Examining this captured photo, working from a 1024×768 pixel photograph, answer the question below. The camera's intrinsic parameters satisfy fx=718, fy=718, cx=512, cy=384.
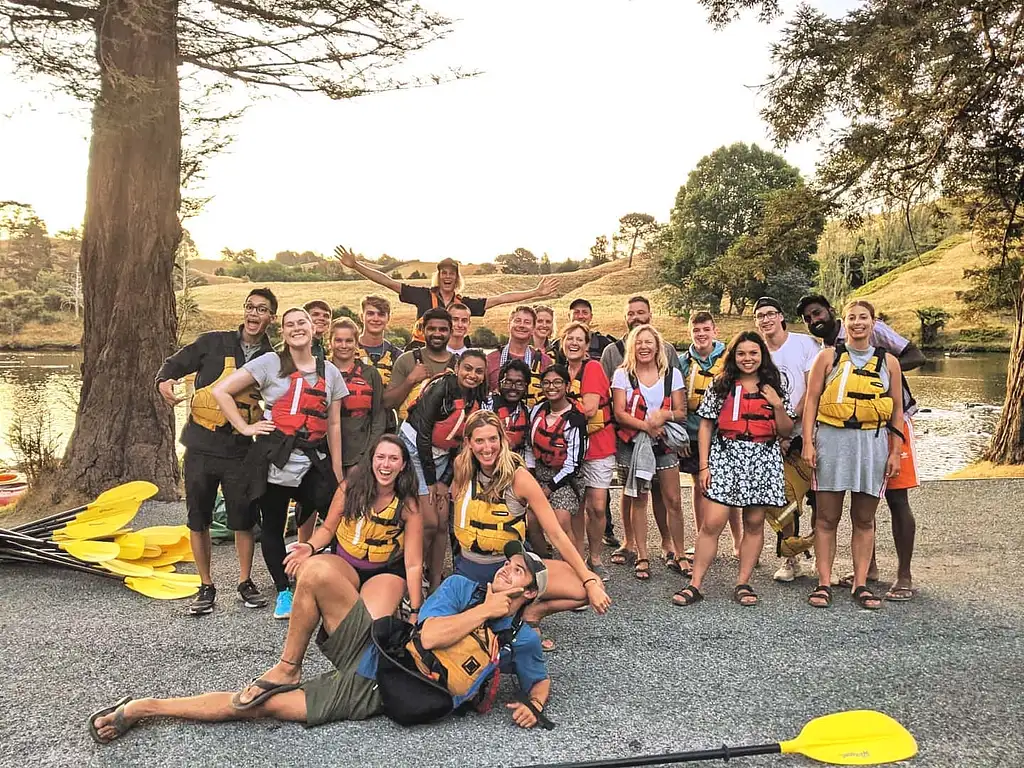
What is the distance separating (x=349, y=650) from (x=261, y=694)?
407 mm

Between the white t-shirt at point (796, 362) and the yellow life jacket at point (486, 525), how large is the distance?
2372 millimetres

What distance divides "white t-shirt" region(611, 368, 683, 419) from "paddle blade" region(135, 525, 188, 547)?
3560 mm

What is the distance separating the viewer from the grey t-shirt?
173 inches

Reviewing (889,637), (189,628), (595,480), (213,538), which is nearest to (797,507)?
(889,637)

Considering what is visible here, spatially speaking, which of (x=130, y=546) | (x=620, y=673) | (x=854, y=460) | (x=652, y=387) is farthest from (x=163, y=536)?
(x=854, y=460)

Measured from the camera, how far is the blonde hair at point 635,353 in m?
5.25

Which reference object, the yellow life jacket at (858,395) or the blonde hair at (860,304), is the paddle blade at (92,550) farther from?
the blonde hair at (860,304)

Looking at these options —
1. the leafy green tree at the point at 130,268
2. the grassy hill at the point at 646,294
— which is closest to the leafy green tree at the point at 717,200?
the grassy hill at the point at 646,294

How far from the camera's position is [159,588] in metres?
4.96

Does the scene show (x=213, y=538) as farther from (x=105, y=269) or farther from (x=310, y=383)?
(x=105, y=269)

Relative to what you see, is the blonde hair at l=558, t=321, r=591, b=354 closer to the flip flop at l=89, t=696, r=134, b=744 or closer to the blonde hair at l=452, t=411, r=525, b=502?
the blonde hair at l=452, t=411, r=525, b=502

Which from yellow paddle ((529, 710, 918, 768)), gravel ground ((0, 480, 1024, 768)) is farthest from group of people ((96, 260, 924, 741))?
yellow paddle ((529, 710, 918, 768))

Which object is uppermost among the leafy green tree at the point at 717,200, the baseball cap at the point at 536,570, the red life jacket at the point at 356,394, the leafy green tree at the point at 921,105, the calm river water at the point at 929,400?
the leafy green tree at the point at 717,200

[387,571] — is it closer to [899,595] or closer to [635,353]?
[635,353]
